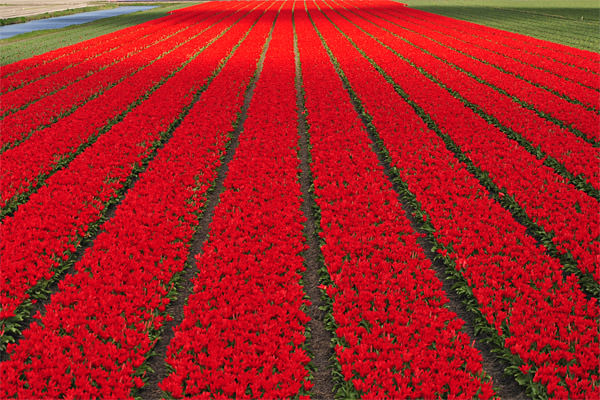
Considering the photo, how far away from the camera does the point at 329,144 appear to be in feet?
35.4

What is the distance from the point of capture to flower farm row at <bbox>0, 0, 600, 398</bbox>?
4512mm

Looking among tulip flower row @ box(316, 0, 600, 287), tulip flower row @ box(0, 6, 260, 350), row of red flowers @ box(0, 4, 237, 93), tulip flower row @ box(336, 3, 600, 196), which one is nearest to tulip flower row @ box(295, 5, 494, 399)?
tulip flower row @ box(316, 0, 600, 287)

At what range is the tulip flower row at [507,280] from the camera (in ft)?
14.8

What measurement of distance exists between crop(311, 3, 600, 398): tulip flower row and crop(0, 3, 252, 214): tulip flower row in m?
8.25

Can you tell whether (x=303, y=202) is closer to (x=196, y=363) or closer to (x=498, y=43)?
(x=196, y=363)

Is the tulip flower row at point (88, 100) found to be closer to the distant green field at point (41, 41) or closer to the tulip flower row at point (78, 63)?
the tulip flower row at point (78, 63)

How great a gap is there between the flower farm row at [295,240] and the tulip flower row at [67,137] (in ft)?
0.26

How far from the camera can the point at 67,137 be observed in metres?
11.2

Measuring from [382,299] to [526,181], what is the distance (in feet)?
17.0

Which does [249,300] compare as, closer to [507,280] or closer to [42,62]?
[507,280]

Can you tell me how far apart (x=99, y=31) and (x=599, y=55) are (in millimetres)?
40705

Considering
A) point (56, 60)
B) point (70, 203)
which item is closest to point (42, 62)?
point (56, 60)

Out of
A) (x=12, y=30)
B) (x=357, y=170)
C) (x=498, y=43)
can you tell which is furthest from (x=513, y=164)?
(x=12, y=30)

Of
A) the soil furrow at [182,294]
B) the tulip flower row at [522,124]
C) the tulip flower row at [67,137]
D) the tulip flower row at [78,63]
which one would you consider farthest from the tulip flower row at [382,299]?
the tulip flower row at [78,63]
